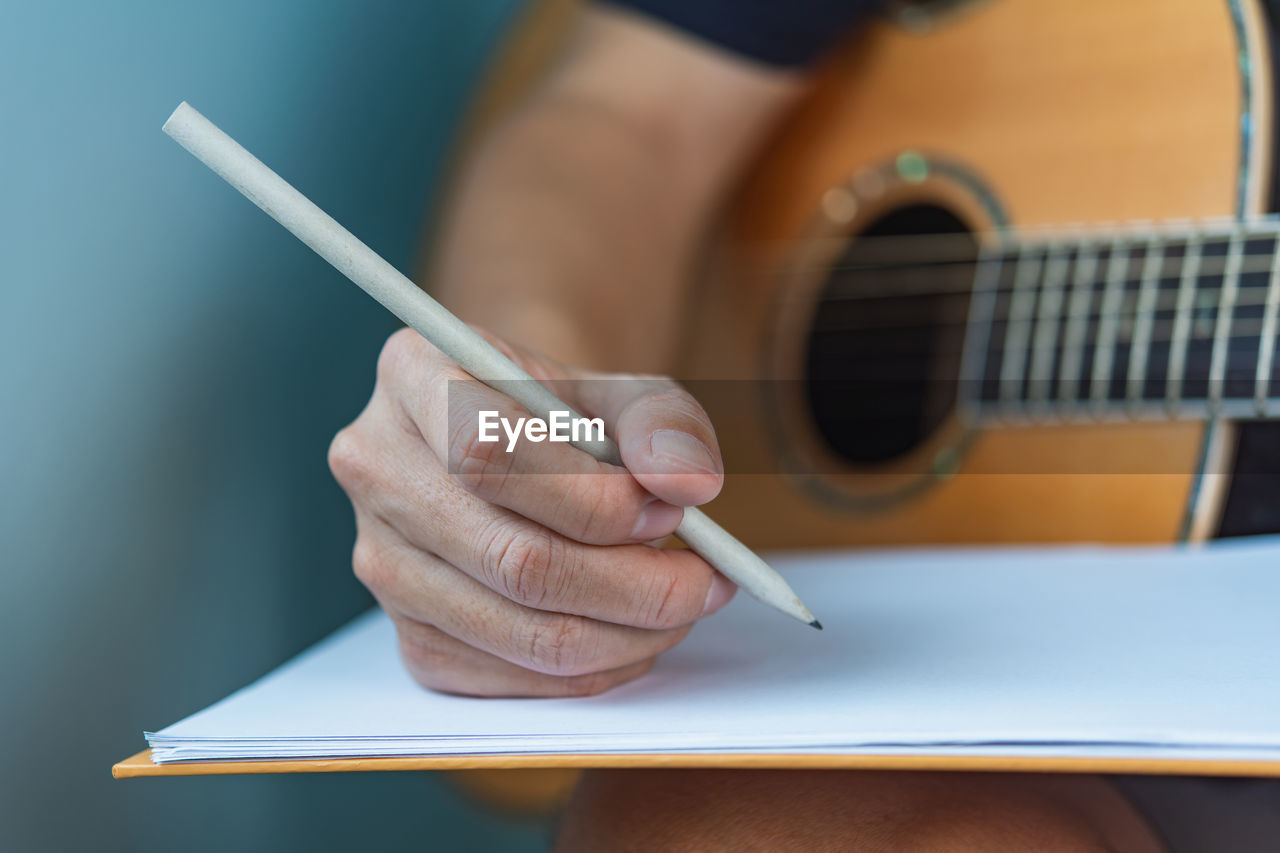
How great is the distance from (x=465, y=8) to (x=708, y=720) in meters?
0.88

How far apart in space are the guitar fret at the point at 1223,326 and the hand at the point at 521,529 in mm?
415

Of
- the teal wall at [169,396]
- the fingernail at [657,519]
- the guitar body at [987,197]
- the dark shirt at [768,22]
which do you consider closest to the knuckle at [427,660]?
the fingernail at [657,519]

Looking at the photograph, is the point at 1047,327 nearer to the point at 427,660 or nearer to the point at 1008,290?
the point at 1008,290

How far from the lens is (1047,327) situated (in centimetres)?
70

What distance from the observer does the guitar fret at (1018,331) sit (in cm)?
71

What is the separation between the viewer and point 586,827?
43 cm

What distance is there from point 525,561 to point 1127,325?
1.65 ft

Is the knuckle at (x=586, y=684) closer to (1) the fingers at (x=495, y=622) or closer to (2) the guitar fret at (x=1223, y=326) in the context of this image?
(1) the fingers at (x=495, y=622)

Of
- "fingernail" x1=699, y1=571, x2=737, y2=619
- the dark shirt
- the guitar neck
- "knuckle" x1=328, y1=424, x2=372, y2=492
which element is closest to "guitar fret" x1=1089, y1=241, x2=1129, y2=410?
the guitar neck

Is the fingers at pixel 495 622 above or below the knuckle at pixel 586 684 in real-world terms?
above

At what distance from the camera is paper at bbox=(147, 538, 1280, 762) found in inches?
11.7

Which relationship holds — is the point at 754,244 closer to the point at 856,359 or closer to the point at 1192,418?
the point at 856,359

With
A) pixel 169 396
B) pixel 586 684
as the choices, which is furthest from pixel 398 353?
pixel 169 396

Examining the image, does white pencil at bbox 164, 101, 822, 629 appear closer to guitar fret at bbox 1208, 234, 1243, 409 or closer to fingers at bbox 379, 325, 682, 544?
fingers at bbox 379, 325, 682, 544
